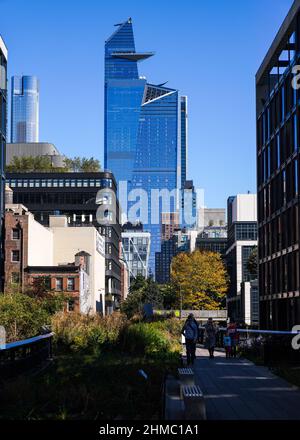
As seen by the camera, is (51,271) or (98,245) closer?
(51,271)

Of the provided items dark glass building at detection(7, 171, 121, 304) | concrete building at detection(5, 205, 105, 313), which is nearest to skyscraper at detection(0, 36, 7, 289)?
concrete building at detection(5, 205, 105, 313)

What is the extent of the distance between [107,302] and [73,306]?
42.4 metres

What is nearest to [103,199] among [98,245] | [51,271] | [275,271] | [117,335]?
[98,245]

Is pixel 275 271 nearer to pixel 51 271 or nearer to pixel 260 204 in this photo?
pixel 260 204

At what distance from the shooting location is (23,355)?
1920 centimetres

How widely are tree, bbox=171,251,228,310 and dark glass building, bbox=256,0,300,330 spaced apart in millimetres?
28036

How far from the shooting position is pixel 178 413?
11180mm

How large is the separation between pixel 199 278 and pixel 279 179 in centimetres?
3894

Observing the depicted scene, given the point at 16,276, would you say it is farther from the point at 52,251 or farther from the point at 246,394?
the point at 246,394

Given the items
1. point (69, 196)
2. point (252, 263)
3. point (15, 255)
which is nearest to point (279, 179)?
point (15, 255)

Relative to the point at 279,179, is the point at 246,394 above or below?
below

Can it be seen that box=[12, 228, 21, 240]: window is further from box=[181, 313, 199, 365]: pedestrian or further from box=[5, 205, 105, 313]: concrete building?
box=[181, 313, 199, 365]: pedestrian

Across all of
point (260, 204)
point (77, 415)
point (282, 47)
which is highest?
point (282, 47)

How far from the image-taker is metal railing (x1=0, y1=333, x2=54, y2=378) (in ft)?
54.4
